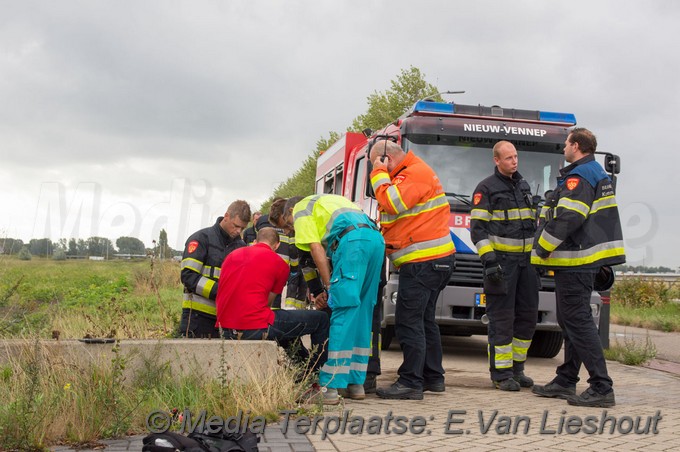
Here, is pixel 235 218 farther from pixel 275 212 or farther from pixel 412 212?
pixel 412 212

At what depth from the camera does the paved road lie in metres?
4.82

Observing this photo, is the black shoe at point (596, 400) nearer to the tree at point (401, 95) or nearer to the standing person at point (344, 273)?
the standing person at point (344, 273)

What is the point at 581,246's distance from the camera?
263 inches

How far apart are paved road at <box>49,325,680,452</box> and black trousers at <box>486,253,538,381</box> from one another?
28 cm

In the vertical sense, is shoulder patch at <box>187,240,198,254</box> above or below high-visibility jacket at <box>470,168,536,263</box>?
below

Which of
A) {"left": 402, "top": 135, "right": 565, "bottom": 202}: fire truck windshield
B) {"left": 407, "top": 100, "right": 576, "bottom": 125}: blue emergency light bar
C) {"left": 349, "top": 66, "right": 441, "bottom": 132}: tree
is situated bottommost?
{"left": 402, "top": 135, "right": 565, "bottom": 202}: fire truck windshield

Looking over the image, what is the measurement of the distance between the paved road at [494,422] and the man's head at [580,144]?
203 centimetres

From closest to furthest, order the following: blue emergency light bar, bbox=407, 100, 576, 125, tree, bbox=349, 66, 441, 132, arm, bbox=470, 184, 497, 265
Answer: arm, bbox=470, 184, 497, 265
blue emergency light bar, bbox=407, 100, 576, 125
tree, bbox=349, 66, 441, 132

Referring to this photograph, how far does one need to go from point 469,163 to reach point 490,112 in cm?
88

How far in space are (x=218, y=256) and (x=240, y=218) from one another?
39cm

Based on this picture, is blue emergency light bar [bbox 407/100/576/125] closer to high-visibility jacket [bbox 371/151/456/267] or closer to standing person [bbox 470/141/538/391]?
standing person [bbox 470/141/538/391]

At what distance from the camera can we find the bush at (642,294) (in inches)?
869

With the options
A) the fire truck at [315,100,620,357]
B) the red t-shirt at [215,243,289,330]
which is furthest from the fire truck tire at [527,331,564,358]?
the red t-shirt at [215,243,289,330]

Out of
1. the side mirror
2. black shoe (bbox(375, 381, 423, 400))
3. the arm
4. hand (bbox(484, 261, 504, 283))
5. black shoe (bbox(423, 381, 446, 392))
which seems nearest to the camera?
black shoe (bbox(375, 381, 423, 400))
